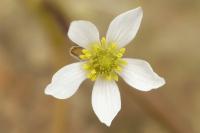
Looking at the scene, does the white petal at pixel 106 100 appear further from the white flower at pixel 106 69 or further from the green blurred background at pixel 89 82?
the green blurred background at pixel 89 82

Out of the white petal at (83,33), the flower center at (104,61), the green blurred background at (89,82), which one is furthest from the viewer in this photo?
the green blurred background at (89,82)

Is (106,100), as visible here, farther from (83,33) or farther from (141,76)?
(83,33)

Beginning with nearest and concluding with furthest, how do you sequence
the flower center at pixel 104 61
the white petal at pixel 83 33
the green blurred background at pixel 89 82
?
the white petal at pixel 83 33 → the flower center at pixel 104 61 → the green blurred background at pixel 89 82

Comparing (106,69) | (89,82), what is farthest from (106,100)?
(89,82)

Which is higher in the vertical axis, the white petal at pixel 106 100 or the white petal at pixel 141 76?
the white petal at pixel 141 76

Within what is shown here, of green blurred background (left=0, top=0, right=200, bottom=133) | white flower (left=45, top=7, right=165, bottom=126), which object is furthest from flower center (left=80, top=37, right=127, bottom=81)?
green blurred background (left=0, top=0, right=200, bottom=133)

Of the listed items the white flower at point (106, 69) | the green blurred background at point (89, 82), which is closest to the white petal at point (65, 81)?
the white flower at point (106, 69)

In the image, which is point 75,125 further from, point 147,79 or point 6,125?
point 147,79

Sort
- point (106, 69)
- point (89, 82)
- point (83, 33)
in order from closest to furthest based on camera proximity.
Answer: point (83, 33) → point (106, 69) → point (89, 82)
